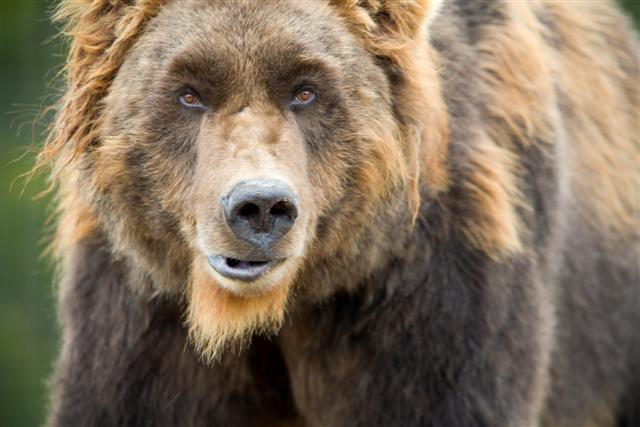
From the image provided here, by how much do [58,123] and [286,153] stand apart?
0.93 meters

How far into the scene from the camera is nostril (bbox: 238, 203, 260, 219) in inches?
196

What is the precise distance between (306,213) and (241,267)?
0.30 metres

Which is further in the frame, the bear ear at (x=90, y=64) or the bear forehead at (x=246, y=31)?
the bear ear at (x=90, y=64)

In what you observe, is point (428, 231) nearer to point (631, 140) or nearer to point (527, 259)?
point (527, 259)

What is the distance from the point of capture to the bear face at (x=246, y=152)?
5168 mm

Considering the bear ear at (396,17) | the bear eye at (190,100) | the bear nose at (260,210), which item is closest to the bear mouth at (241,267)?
the bear nose at (260,210)

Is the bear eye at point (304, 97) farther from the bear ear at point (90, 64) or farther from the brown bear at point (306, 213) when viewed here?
the bear ear at point (90, 64)

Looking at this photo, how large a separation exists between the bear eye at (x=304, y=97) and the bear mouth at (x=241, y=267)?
0.60 meters

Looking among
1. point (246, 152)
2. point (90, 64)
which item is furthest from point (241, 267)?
point (90, 64)

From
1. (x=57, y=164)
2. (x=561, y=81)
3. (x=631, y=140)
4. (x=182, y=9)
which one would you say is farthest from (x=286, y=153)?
(x=631, y=140)

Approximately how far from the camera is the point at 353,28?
18.0 ft

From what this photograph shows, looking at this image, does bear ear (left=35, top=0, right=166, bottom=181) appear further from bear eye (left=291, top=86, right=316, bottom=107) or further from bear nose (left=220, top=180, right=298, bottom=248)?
bear nose (left=220, top=180, right=298, bottom=248)

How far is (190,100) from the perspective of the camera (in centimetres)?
533

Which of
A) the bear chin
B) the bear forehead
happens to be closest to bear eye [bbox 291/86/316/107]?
the bear forehead
